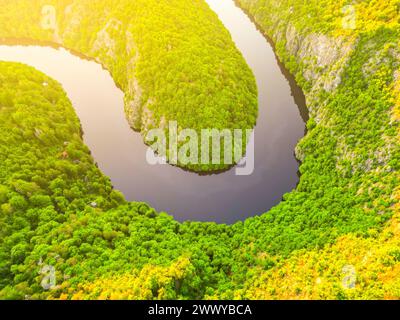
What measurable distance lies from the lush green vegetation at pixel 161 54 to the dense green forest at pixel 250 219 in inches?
101

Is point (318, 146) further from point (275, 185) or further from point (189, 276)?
point (189, 276)

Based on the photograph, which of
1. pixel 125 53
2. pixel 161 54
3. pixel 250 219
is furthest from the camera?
pixel 125 53

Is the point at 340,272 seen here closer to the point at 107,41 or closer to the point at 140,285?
the point at 140,285

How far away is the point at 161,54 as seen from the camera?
314 ft

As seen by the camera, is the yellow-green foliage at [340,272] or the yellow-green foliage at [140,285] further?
the yellow-green foliage at [140,285]

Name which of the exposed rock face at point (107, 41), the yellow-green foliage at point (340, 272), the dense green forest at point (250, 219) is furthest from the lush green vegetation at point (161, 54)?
the yellow-green foliage at point (340, 272)

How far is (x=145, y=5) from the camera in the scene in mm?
109938

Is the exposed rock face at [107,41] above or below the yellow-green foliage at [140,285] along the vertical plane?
above

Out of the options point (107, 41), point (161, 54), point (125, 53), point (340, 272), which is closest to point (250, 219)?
point (340, 272)

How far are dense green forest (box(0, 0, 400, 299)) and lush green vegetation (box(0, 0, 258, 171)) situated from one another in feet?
8.41

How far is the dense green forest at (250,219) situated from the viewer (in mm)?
53062

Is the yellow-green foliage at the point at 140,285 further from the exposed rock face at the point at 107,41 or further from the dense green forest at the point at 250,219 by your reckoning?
the exposed rock face at the point at 107,41

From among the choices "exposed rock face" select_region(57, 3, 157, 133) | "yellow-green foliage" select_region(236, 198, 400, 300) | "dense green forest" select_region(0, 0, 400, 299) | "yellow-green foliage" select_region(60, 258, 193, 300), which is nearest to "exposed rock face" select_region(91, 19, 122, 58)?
"exposed rock face" select_region(57, 3, 157, 133)

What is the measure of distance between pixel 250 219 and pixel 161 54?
5393 centimetres
